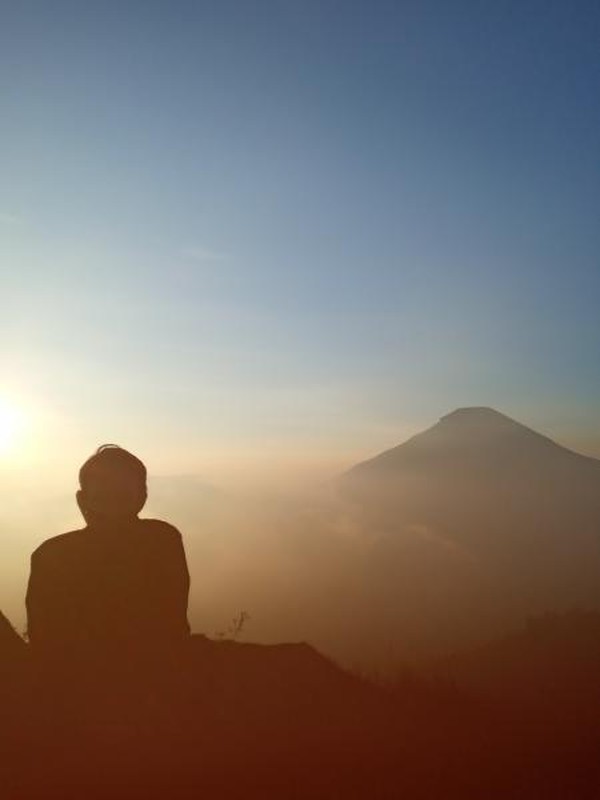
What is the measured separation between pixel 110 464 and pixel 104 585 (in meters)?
1.19

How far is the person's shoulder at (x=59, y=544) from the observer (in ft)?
19.0

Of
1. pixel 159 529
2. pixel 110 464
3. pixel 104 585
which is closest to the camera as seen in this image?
pixel 110 464

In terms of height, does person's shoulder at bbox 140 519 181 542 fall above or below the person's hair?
below

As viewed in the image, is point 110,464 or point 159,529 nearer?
point 110,464

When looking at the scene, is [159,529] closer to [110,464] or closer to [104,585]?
[104,585]

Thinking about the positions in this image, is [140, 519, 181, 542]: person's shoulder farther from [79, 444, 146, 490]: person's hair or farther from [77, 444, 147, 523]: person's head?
[79, 444, 146, 490]: person's hair

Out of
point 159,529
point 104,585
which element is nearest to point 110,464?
point 159,529

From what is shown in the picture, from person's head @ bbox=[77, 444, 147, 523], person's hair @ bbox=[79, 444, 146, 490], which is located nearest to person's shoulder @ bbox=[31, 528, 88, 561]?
person's head @ bbox=[77, 444, 147, 523]

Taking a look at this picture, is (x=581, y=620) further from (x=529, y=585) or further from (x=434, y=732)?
(x=529, y=585)

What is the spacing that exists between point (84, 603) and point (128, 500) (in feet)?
3.37

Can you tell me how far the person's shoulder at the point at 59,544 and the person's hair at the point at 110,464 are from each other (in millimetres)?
467

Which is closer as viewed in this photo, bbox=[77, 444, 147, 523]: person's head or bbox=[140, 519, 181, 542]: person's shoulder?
bbox=[77, 444, 147, 523]: person's head

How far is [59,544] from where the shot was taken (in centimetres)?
584

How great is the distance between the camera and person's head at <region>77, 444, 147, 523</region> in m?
5.62
